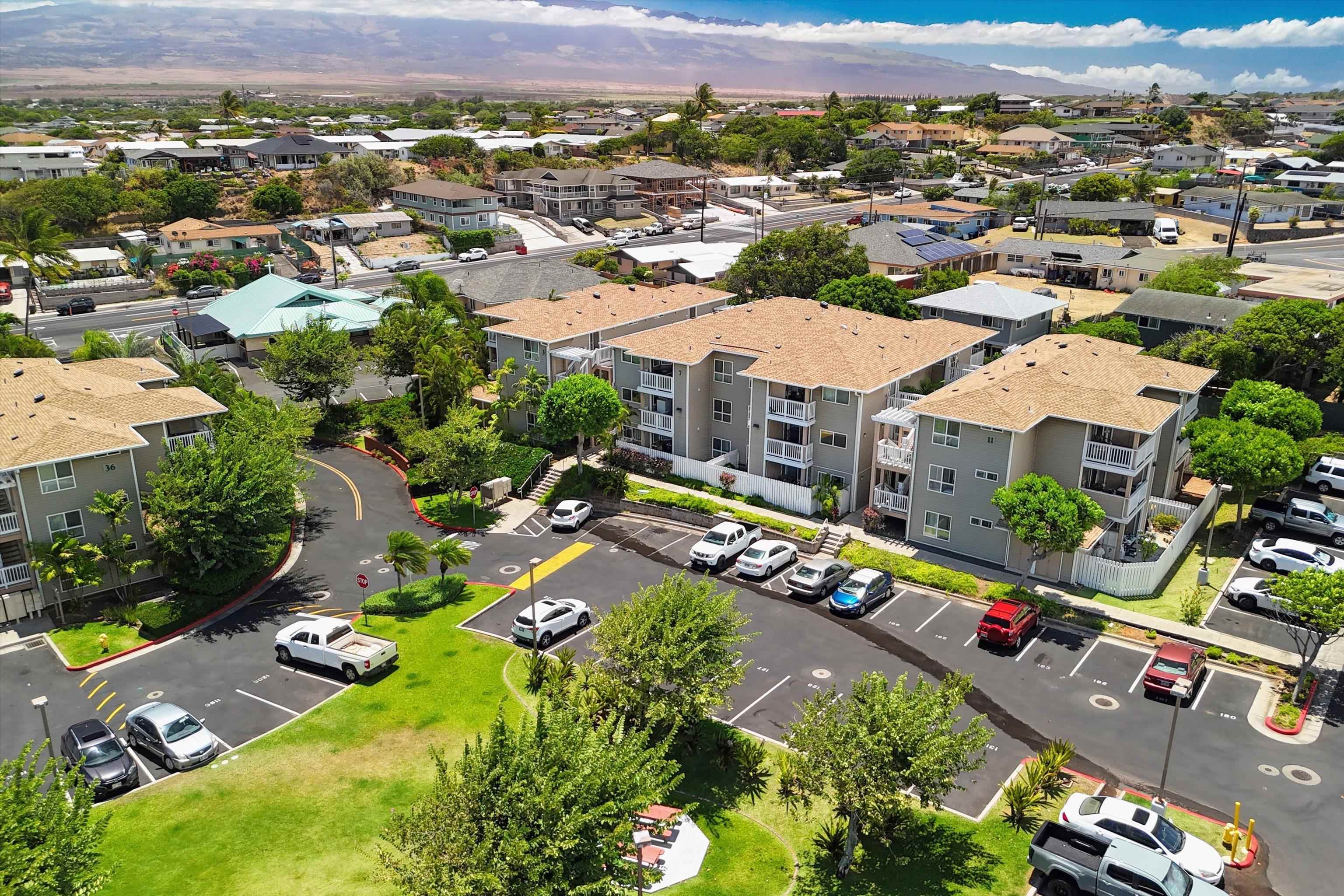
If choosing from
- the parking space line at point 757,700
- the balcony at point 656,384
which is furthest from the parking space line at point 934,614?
the balcony at point 656,384

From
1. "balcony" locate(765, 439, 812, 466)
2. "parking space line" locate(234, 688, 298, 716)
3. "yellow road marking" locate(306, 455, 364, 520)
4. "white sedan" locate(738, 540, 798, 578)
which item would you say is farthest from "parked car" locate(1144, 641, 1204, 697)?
"yellow road marking" locate(306, 455, 364, 520)

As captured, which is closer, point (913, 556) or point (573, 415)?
point (913, 556)

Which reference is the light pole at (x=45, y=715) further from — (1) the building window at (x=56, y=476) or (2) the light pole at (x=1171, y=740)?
(2) the light pole at (x=1171, y=740)

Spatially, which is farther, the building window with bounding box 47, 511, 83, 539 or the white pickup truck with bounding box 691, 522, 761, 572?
the white pickup truck with bounding box 691, 522, 761, 572

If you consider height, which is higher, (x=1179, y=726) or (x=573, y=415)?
(x=573, y=415)

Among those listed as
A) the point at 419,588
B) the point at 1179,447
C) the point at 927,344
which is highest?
the point at 927,344

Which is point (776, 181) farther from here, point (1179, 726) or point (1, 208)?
point (1179, 726)

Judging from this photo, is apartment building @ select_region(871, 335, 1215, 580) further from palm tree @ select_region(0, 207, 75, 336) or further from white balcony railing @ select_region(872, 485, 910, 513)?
palm tree @ select_region(0, 207, 75, 336)

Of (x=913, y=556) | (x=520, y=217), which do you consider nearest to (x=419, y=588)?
(x=913, y=556)
